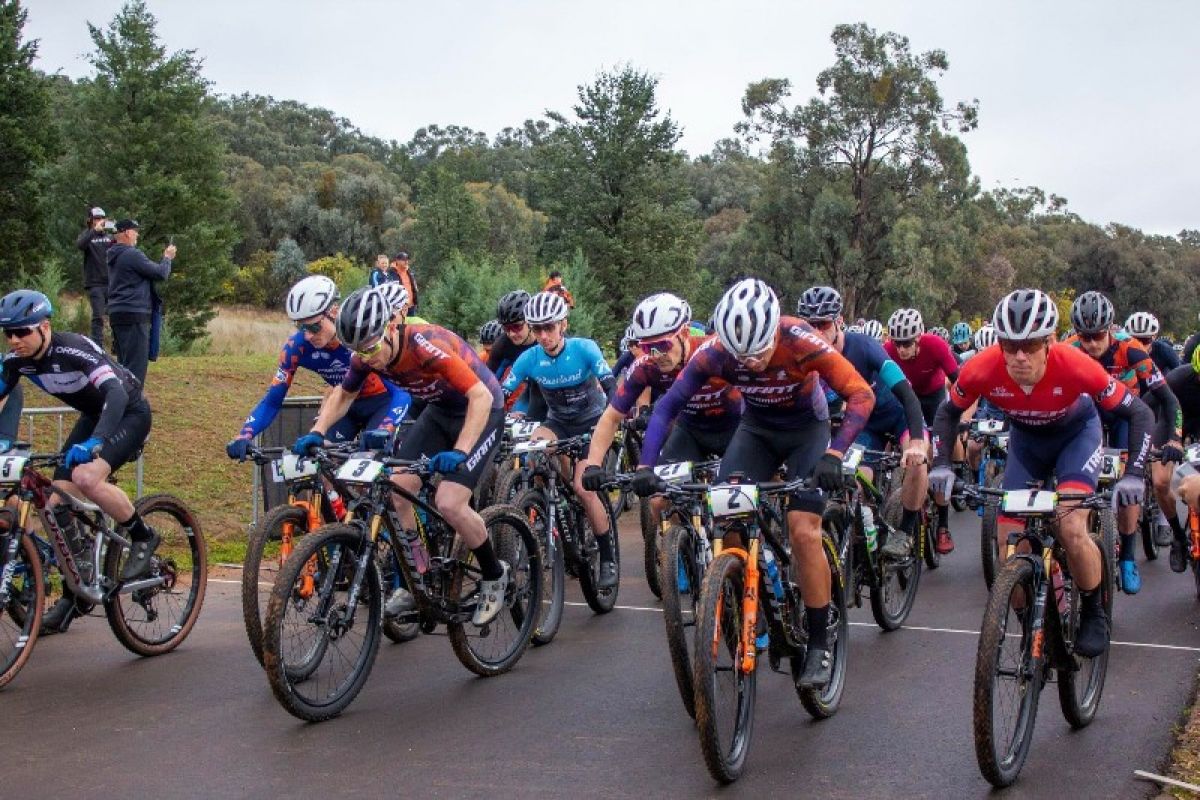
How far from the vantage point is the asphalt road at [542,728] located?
5.48m

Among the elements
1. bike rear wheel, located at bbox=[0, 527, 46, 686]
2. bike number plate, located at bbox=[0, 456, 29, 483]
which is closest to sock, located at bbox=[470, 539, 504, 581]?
bike rear wheel, located at bbox=[0, 527, 46, 686]

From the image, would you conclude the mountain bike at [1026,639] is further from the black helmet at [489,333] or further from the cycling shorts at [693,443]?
the black helmet at [489,333]

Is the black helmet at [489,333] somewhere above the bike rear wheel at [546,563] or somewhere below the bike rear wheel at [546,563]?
above

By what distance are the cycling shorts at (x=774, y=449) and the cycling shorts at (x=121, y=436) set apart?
147 inches

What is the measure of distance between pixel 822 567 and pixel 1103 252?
87.2 metres

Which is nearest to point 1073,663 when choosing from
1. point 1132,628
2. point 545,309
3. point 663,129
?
point 1132,628

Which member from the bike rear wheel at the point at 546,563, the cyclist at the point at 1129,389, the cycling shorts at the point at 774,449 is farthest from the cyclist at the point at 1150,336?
the bike rear wheel at the point at 546,563

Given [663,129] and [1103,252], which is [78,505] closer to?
[663,129]

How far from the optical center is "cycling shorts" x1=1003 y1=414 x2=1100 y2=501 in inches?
261

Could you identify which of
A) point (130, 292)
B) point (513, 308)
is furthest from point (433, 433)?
point (130, 292)

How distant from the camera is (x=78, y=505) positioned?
7574 millimetres

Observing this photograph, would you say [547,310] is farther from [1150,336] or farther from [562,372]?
[1150,336]

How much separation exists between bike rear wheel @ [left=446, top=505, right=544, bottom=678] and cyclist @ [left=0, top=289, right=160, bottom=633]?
6.97 ft

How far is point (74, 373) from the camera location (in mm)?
7578
